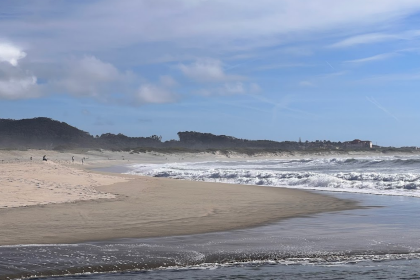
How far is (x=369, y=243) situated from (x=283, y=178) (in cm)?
1974

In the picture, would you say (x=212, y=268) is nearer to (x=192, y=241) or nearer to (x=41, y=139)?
(x=192, y=241)

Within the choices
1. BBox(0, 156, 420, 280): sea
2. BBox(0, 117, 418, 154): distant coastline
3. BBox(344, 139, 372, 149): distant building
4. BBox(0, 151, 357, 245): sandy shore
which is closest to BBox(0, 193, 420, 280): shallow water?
BBox(0, 156, 420, 280): sea

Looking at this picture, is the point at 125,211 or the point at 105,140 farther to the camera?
the point at 105,140

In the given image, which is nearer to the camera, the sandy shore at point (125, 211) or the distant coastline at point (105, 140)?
the sandy shore at point (125, 211)

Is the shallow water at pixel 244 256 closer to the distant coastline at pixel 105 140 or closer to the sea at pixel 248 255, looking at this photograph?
the sea at pixel 248 255

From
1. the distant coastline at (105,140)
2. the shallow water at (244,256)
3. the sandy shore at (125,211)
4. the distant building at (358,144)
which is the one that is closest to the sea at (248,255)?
the shallow water at (244,256)

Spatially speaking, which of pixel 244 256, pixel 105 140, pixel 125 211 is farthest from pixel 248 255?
pixel 105 140

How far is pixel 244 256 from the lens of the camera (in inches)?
304

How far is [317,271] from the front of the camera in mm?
6980

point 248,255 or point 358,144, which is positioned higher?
point 358,144

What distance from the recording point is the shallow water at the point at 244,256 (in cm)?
686

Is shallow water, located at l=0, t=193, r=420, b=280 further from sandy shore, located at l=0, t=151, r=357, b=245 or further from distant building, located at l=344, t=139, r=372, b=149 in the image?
distant building, located at l=344, t=139, r=372, b=149

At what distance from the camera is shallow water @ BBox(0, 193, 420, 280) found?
686cm

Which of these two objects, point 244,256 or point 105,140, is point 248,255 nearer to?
point 244,256
